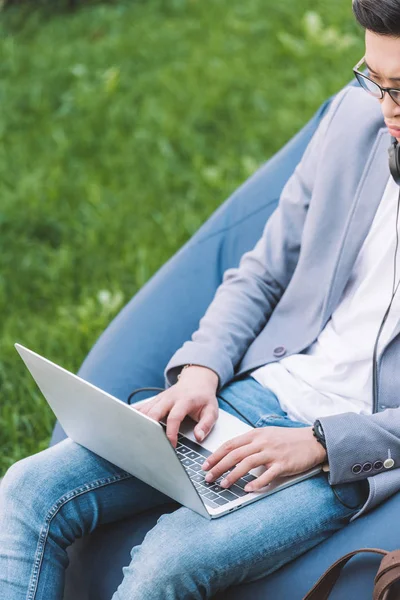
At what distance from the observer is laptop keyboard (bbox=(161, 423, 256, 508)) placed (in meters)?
1.99

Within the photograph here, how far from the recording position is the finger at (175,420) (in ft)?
6.98

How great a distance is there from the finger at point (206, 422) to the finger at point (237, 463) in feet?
0.48

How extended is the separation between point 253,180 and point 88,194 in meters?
1.66

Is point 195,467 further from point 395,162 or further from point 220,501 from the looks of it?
point 395,162

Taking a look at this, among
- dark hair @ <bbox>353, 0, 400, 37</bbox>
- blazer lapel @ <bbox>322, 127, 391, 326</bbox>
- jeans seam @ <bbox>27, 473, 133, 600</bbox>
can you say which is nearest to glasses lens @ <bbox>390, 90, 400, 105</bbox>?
dark hair @ <bbox>353, 0, 400, 37</bbox>

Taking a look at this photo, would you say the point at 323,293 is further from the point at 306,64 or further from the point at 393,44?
the point at 306,64

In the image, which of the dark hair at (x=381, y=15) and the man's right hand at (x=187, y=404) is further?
the man's right hand at (x=187, y=404)

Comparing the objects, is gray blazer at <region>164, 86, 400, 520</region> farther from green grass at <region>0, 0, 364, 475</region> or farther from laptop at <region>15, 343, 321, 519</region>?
green grass at <region>0, 0, 364, 475</region>

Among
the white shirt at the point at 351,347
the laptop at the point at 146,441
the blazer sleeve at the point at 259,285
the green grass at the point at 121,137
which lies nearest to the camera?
the laptop at the point at 146,441

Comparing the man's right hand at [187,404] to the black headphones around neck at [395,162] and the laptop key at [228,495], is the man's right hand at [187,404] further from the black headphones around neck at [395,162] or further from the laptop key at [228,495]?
the black headphones around neck at [395,162]

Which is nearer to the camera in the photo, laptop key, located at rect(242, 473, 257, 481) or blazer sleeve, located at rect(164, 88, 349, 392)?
laptop key, located at rect(242, 473, 257, 481)

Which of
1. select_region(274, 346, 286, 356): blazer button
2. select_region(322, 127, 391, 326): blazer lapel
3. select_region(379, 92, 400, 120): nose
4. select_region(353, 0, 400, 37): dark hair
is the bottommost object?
select_region(274, 346, 286, 356): blazer button

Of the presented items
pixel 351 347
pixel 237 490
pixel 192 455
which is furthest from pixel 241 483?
pixel 351 347

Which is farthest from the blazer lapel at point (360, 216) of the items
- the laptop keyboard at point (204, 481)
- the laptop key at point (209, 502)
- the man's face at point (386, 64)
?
the laptop key at point (209, 502)
